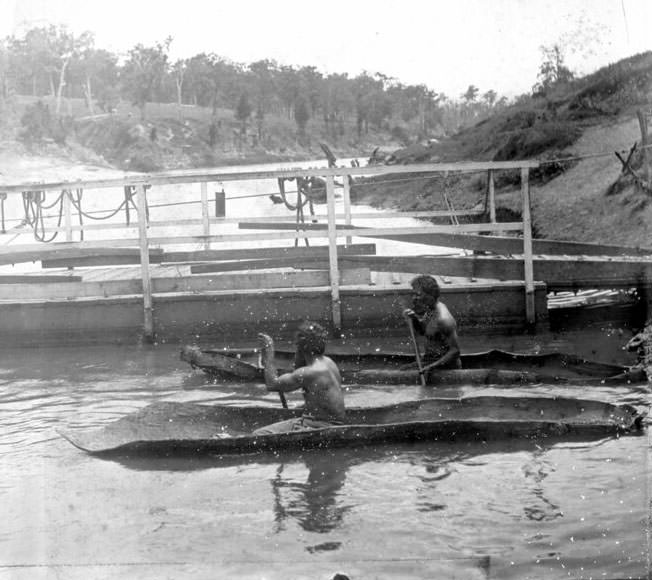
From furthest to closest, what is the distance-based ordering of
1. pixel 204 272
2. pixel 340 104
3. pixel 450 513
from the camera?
1. pixel 340 104
2. pixel 204 272
3. pixel 450 513

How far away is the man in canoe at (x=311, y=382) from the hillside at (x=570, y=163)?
7351 mm

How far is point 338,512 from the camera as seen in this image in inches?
252

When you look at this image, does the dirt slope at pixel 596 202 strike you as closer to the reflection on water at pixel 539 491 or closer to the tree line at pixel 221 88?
the reflection on water at pixel 539 491

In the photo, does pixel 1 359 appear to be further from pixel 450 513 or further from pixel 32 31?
pixel 32 31

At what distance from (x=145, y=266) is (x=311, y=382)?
19.0 feet

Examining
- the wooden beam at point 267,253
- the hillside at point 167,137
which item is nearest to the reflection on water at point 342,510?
the wooden beam at point 267,253

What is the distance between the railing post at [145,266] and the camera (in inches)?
494

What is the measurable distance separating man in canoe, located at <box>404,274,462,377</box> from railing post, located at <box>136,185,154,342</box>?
472cm

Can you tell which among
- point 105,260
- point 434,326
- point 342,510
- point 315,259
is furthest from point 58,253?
point 342,510

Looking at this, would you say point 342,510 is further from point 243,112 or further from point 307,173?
point 243,112

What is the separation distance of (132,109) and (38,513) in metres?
82.4

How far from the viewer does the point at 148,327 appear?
12891 millimetres

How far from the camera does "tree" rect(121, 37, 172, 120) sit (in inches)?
3285

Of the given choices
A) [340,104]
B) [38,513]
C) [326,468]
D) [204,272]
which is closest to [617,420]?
[326,468]
